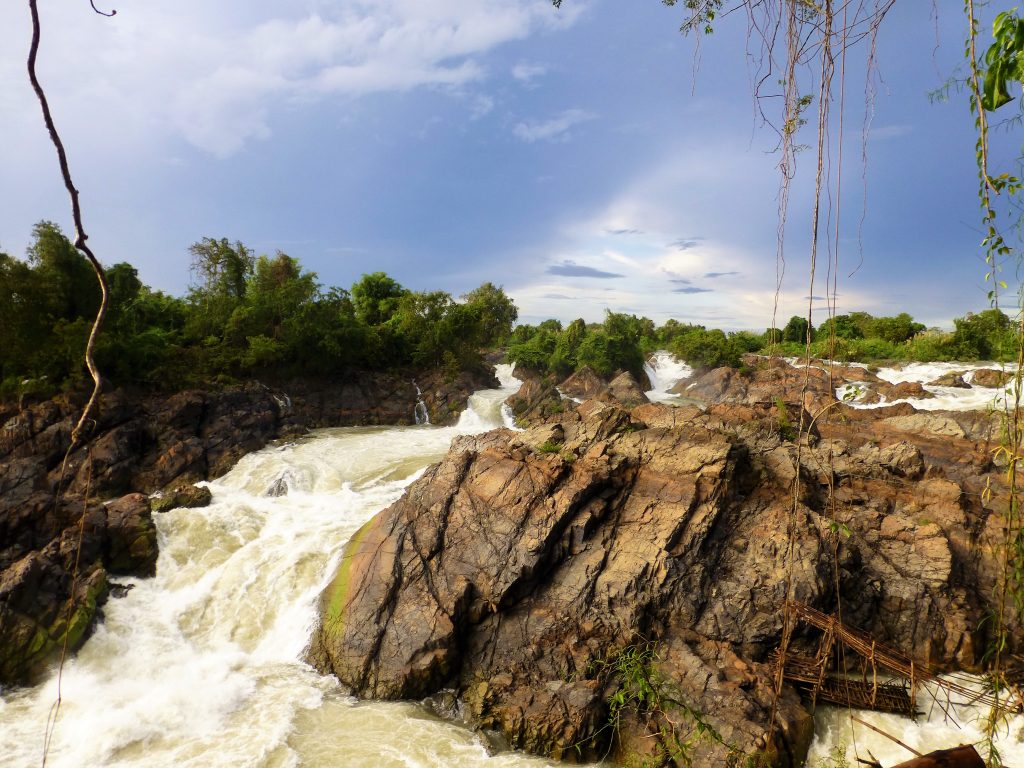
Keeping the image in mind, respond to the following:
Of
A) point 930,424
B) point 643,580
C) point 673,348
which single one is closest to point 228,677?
point 643,580

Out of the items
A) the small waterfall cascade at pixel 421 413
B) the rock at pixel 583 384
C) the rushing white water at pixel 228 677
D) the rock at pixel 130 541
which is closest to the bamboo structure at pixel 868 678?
the rushing white water at pixel 228 677

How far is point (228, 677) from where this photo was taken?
880cm

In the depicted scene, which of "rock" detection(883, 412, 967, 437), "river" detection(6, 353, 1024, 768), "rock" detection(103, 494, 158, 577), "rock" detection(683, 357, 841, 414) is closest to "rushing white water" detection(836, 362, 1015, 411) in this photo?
"rock" detection(883, 412, 967, 437)

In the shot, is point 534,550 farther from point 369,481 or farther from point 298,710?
point 369,481

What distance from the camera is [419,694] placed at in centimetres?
841

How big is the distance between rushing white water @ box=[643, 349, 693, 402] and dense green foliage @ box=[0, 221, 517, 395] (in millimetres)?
11492

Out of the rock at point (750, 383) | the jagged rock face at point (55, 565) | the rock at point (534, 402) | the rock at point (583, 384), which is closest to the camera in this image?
the jagged rock face at point (55, 565)

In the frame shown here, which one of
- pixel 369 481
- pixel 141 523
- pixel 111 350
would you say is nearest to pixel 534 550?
pixel 369 481

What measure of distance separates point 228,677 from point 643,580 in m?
7.13

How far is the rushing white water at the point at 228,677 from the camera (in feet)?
24.1

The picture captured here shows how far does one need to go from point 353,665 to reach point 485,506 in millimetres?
3442

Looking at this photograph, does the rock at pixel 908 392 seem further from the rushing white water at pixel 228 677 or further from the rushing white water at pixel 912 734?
the rushing white water at pixel 228 677

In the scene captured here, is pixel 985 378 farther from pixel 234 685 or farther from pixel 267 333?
pixel 267 333

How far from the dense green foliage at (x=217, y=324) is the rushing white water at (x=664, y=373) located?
11492mm
